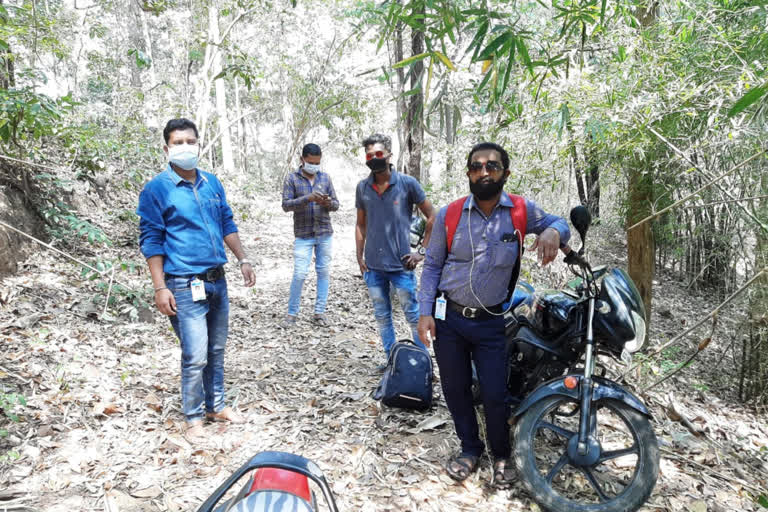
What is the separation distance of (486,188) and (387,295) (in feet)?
5.27

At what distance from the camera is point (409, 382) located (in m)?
3.18

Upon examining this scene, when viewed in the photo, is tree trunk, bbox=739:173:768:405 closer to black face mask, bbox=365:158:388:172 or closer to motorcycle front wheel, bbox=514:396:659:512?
motorcycle front wheel, bbox=514:396:659:512

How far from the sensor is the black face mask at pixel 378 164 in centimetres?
336

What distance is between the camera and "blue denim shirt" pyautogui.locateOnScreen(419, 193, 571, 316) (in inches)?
91.1

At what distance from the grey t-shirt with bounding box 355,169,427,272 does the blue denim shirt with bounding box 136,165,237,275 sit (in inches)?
47.8

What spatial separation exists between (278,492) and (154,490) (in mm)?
1540

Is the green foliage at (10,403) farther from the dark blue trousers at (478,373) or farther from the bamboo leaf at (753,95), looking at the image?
the bamboo leaf at (753,95)

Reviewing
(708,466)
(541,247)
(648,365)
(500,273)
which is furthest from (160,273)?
(648,365)

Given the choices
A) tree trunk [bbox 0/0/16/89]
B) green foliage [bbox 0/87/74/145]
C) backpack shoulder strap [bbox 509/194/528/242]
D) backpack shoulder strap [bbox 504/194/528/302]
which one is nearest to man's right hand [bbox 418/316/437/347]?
backpack shoulder strap [bbox 504/194/528/302]

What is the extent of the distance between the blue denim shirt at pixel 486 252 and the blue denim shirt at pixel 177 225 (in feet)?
4.87

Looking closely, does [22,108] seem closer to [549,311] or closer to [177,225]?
[177,225]

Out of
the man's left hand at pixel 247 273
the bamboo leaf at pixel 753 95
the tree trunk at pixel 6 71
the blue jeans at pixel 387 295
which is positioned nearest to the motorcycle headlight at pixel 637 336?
the bamboo leaf at pixel 753 95

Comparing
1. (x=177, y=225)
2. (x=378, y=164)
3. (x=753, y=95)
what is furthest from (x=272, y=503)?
(x=378, y=164)

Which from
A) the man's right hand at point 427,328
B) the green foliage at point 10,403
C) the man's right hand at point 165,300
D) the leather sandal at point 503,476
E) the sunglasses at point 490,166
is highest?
the sunglasses at point 490,166
